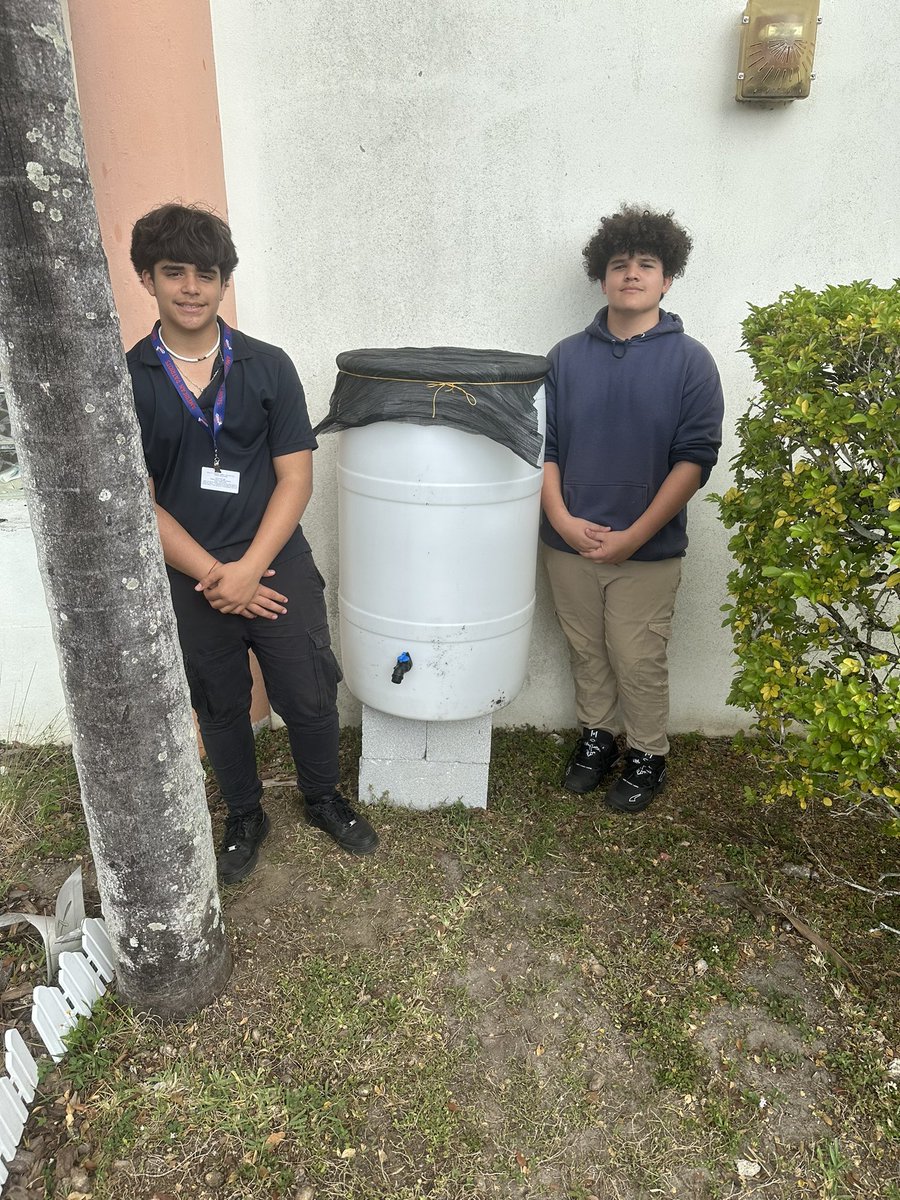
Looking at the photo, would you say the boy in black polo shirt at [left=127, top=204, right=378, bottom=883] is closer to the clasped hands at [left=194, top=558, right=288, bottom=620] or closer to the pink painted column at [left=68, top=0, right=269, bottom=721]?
the clasped hands at [left=194, top=558, right=288, bottom=620]

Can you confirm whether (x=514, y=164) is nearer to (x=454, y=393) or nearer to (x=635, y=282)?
(x=635, y=282)

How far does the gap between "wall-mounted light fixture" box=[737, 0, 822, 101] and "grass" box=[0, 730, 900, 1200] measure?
2466 mm

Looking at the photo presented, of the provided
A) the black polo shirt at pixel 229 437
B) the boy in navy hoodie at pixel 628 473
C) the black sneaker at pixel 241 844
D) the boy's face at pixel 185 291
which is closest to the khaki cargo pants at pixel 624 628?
the boy in navy hoodie at pixel 628 473

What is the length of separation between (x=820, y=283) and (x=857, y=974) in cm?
226

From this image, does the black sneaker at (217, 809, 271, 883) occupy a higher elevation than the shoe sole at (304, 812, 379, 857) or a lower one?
higher

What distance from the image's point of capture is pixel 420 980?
216 centimetres

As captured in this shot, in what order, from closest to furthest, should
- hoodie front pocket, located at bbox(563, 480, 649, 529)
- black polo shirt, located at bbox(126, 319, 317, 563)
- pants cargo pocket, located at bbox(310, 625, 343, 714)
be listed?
1. black polo shirt, located at bbox(126, 319, 317, 563)
2. pants cargo pocket, located at bbox(310, 625, 343, 714)
3. hoodie front pocket, located at bbox(563, 480, 649, 529)

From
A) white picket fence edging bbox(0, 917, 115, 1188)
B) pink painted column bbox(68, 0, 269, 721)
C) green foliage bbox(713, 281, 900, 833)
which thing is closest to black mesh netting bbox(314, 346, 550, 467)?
green foliage bbox(713, 281, 900, 833)

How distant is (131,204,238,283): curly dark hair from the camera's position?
6.43 ft

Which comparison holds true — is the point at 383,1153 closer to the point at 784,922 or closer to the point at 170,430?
the point at 784,922

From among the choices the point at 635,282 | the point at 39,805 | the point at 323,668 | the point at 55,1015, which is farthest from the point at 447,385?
the point at 39,805

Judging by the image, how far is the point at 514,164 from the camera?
272 cm

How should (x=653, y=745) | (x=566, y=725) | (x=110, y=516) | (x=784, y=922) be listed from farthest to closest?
(x=566, y=725) < (x=653, y=745) < (x=784, y=922) < (x=110, y=516)

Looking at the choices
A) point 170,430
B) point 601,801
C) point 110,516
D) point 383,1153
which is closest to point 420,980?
point 383,1153
